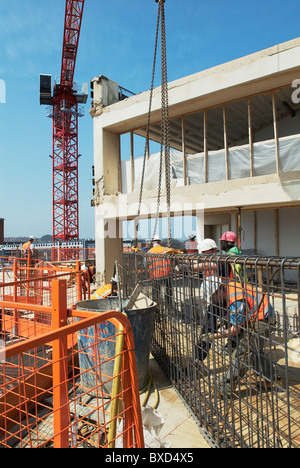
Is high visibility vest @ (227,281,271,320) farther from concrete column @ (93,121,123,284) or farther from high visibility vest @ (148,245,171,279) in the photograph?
concrete column @ (93,121,123,284)

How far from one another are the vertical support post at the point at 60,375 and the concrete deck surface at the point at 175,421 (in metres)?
1.31

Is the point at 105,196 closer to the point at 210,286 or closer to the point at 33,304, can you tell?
the point at 33,304

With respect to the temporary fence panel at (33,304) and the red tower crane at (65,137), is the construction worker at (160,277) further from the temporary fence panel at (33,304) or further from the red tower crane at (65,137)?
the red tower crane at (65,137)

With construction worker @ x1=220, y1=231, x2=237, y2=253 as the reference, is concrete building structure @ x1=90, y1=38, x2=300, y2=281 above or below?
above

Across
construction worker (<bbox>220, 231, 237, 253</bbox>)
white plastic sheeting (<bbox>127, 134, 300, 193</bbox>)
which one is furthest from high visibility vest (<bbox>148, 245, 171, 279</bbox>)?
white plastic sheeting (<bbox>127, 134, 300, 193</bbox>)

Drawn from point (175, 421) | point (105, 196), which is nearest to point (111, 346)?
point (175, 421)

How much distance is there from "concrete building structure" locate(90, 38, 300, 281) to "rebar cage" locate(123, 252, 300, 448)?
428 centimetres

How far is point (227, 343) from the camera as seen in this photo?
296cm

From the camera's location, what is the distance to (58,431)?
70.0 inches

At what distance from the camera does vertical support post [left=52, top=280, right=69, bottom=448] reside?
1.79 m

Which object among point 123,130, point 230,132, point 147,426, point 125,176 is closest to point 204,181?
point 125,176

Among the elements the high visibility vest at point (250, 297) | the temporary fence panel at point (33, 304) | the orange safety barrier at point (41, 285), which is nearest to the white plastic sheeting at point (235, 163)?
the orange safety barrier at point (41, 285)

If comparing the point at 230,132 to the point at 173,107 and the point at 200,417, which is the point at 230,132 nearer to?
the point at 173,107

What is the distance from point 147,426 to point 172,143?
11636mm
